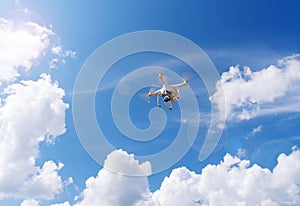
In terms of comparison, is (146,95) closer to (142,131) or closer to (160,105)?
(160,105)

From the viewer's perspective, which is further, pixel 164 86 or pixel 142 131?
pixel 164 86

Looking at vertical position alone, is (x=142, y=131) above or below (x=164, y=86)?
below

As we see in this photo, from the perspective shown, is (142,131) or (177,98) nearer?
(142,131)

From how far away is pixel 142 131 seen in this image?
31672mm

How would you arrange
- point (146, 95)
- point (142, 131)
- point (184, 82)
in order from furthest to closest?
point (146, 95)
point (184, 82)
point (142, 131)

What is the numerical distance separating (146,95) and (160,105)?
130 inches

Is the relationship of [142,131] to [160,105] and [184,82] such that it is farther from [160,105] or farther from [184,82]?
[184,82]

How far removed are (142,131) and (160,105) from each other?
5.22 meters

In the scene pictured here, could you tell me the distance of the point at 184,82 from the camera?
112ft

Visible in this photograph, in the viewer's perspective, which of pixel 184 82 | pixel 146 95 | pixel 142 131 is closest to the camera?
pixel 142 131

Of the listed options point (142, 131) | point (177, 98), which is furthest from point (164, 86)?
point (142, 131)

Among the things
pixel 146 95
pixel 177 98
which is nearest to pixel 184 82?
pixel 177 98

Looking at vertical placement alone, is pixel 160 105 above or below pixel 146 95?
below

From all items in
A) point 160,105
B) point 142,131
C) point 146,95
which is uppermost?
point 146,95
